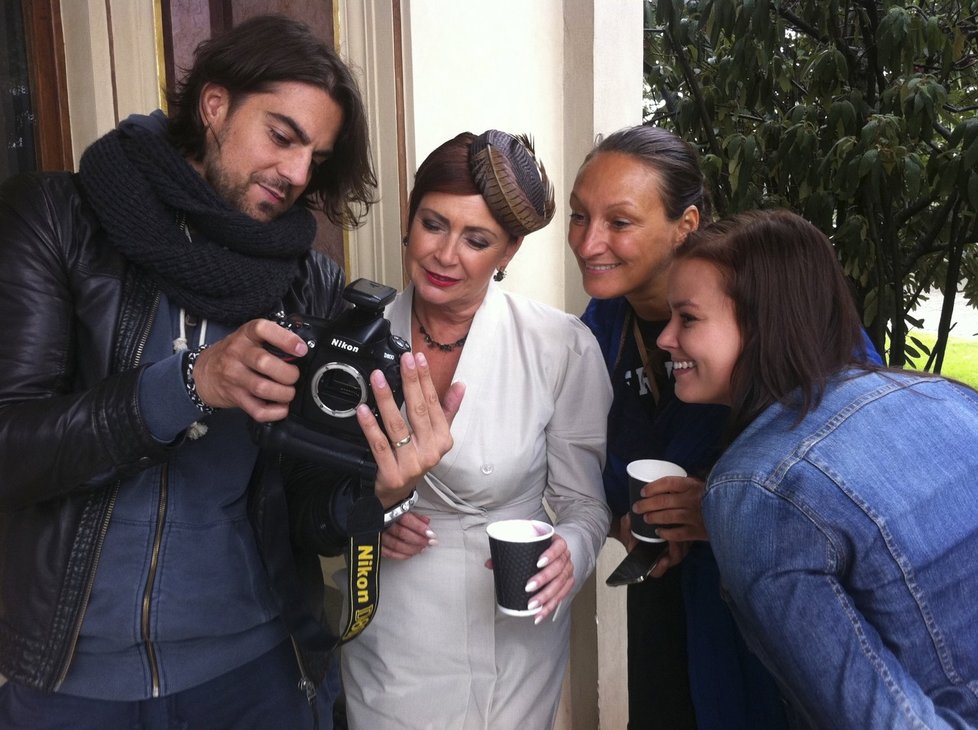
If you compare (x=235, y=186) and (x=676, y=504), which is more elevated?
(x=235, y=186)

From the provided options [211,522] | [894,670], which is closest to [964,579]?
[894,670]

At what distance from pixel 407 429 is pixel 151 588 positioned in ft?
1.33

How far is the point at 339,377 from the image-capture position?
1128 mm

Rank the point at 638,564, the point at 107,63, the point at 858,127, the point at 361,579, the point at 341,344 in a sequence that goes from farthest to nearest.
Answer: the point at 858,127, the point at 107,63, the point at 638,564, the point at 361,579, the point at 341,344

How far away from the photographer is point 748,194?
3.14m

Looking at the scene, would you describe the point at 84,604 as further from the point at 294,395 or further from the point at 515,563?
the point at 515,563

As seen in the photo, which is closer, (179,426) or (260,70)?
(179,426)

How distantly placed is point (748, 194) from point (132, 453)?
2.68 metres

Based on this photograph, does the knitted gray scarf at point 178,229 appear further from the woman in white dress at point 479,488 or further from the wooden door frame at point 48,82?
the wooden door frame at point 48,82

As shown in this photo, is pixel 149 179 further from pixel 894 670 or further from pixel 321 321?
pixel 894 670

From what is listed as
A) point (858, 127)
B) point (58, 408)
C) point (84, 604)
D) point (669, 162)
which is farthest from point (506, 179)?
point (858, 127)

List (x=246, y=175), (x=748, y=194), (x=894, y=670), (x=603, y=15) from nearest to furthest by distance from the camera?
(x=894, y=670), (x=246, y=175), (x=603, y=15), (x=748, y=194)

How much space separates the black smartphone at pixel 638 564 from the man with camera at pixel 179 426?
390 millimetres

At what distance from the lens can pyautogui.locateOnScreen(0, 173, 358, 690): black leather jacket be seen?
100cm
